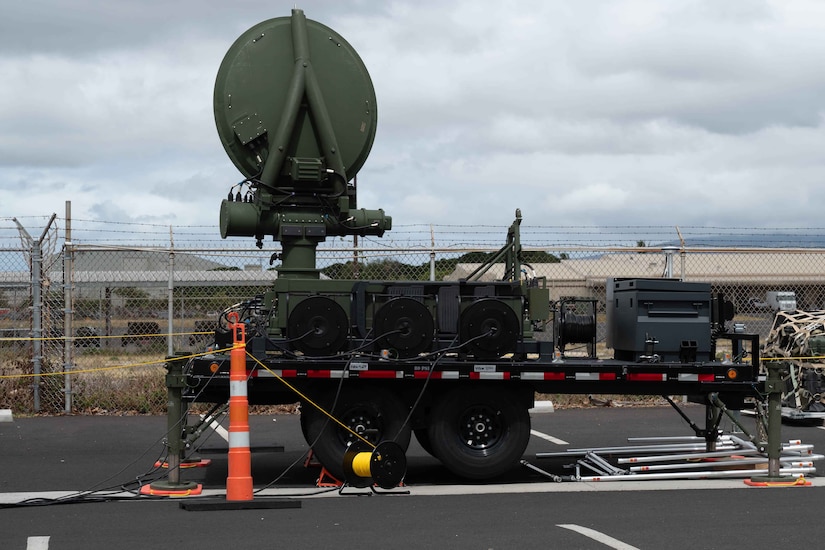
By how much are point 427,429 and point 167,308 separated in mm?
7775

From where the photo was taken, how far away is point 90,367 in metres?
16.9

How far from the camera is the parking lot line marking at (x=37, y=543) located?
7.53m

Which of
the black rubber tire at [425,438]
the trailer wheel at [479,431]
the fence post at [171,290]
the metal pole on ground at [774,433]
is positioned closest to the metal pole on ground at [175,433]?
the black rubber tire at [425,438]

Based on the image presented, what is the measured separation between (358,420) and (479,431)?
117 cm

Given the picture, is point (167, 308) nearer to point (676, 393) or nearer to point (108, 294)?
point (108, 294)

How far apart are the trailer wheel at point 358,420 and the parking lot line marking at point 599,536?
260cm

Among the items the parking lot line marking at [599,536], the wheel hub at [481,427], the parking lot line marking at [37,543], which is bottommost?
the parking lot line marking at [599,536]

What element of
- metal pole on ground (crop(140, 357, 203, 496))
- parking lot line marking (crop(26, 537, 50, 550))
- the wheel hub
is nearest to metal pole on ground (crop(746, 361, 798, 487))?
the wheel hub

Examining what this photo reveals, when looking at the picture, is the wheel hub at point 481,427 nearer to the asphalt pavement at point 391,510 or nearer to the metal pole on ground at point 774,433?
the asphalt pavement at point 391,510

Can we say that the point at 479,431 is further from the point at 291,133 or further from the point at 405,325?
the point at 291,133

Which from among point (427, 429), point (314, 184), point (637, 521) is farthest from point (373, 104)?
point (637, 521)

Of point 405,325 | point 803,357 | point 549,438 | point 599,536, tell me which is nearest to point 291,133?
point 405,325

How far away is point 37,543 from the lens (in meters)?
7.66

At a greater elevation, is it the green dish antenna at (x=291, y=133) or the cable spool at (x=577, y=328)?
the green dish antenna at (x=291, y=133)
